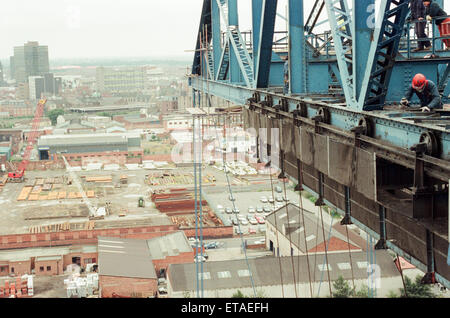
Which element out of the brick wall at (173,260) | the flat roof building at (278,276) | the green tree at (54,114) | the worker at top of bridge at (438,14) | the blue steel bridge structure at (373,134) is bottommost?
the brick wall at (173,260)

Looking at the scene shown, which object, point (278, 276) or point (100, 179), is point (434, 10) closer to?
point (278, 276)

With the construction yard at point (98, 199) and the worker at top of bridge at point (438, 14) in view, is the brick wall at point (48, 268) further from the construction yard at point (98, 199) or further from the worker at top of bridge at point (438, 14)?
the worker at top of bridge at point (438, 14)

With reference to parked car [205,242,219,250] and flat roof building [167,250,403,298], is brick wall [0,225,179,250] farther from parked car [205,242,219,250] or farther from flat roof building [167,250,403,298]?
flat roof building [167,250,403,298]

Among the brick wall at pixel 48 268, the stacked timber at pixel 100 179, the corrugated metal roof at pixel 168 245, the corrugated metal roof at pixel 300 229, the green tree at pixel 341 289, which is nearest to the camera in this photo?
the green tree at pixel 341 289

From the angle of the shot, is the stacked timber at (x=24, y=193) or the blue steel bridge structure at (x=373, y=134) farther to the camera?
the stacked timber at (x=24, y=193)

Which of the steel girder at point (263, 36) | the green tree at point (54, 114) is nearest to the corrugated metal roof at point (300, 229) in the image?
the steel girder at point (263, 36)

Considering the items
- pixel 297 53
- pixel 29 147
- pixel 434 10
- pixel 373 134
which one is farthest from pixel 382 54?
pixel 29 147
